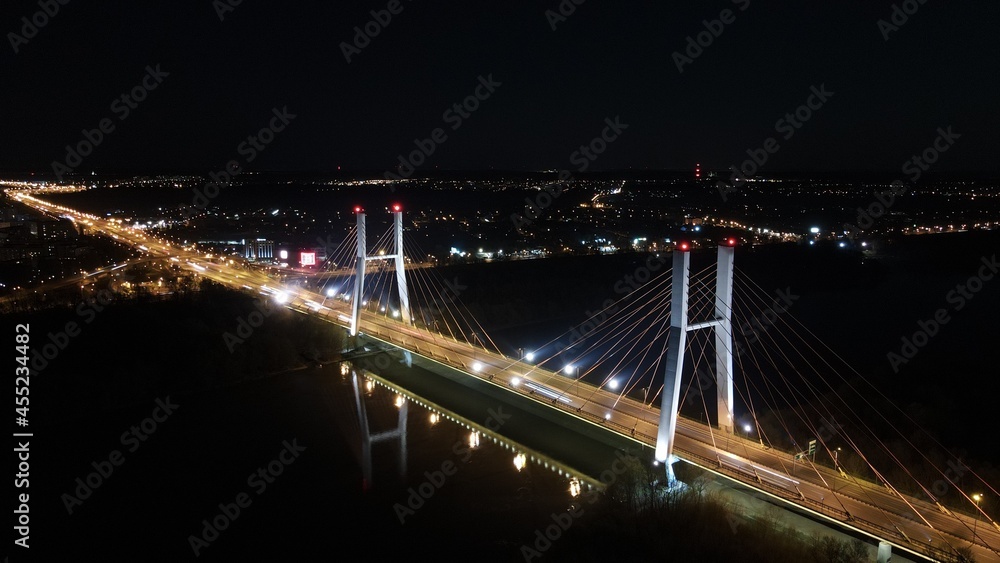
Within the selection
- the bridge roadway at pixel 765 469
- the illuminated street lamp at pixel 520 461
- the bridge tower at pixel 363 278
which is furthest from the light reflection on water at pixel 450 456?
the bridge tower at pixel 363 278

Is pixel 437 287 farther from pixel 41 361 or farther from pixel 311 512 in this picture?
pixel 311 512

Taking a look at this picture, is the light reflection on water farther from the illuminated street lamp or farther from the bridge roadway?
the bridge roadway

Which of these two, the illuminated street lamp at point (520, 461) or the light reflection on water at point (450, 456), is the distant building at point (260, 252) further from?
the illuminated street lamp at point (520, 461)

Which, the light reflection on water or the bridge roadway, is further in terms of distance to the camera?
the light reflection on water

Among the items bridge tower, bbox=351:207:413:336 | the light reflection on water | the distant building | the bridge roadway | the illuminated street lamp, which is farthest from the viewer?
the distant building

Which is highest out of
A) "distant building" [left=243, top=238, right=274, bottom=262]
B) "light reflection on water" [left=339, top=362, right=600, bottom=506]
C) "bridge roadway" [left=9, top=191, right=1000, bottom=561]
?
"distant building" [left=243, top=238, right=274, bottom=262]

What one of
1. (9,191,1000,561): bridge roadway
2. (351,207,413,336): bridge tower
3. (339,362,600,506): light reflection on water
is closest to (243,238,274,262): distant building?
(351,207,413,336): bridge tower

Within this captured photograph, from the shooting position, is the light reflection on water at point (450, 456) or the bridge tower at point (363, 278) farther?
the bridge tower at point (363, 278)

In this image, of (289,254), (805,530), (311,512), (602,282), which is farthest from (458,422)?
(289,254)

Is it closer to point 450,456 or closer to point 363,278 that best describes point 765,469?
point 450,456
